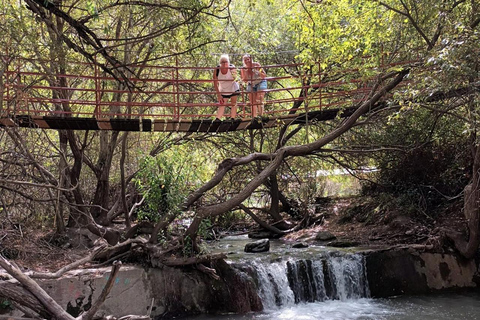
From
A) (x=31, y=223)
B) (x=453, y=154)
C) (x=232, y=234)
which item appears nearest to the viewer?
(x=31, y=223)

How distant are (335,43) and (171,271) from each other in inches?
232

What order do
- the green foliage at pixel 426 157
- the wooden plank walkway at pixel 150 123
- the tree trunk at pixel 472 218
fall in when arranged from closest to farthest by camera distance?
the wooden plank walkway at pixel 150 123 → the tree trunk at pixel 472 218 → the green foliage at pixel 426 157

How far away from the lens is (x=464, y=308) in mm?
9281

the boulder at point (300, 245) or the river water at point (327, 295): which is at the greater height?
the boulder at point (300, 245)

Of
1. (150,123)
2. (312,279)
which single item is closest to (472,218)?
(312,279)

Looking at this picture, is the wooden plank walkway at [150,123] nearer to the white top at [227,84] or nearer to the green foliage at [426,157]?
the white top at [227,84]

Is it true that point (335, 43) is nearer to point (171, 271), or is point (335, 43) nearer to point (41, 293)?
point (171, 271)

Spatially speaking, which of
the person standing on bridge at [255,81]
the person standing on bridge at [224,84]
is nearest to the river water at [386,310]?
the person standing on bridge at [255,81]

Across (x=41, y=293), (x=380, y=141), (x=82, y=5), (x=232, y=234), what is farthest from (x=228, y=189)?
(x=41, y=293)

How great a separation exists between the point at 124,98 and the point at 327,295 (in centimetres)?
704

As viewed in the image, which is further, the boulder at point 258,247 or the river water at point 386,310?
the boulder at point 258,247


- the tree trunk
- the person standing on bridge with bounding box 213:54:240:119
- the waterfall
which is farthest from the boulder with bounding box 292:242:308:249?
the person standing on bridge with bounding box 213:54:240:119

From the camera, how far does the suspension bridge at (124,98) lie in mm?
8477

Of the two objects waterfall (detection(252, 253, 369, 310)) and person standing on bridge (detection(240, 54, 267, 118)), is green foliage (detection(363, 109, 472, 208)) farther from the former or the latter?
person standing on bridge (detection(240, 54, 267, 118))
